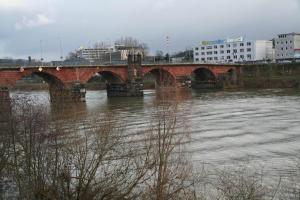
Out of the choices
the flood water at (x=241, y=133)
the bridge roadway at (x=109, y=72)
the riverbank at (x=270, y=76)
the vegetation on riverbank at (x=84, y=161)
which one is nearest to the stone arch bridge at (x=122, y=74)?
the bridge roadway at (x=109, y=72)

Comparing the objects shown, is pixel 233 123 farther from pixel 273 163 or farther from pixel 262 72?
pixel 262 72

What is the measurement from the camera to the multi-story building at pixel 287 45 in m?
170

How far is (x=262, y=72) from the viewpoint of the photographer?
371ft

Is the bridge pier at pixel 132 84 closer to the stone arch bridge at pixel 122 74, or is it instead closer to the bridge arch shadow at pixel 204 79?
the stone arch bridge at pixel 122 74

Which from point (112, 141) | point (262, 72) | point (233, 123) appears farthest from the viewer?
point (262, 72)

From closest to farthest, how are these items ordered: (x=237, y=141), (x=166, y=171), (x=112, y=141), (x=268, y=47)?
(x=166, y=171) < (x=112, y=141) < (x=237, y=141) < (x=268, y=47)

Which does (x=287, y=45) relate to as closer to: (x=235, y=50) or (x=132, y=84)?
(x=235, y=50)

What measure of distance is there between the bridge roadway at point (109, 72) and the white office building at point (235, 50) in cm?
6491

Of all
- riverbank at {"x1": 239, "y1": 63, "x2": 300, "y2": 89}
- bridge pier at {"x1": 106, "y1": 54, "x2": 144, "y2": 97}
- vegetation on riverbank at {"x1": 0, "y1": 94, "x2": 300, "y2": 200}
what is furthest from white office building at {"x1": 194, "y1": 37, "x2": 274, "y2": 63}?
vegetation on riverbank at {"x1": 0, "y1": 94, "x2": 300, "y2": 200}

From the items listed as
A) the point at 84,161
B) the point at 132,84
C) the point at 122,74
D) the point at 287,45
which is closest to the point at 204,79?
the point at 122,74

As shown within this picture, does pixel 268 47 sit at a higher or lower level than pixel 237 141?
higher

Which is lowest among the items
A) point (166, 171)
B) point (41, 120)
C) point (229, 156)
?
point (229, 156)

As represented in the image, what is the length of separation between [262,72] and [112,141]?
103769mm

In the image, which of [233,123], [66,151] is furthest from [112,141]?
[233,123]
